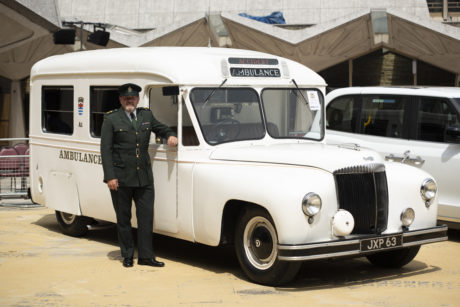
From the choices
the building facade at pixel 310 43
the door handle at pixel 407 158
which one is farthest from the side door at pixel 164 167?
the building facade at pixel 310 43

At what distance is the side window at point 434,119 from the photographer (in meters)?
10.5

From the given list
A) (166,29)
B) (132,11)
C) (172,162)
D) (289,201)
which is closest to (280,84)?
(172,162)

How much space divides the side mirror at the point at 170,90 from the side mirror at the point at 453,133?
3521mm

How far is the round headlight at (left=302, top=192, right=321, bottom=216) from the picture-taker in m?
7.49

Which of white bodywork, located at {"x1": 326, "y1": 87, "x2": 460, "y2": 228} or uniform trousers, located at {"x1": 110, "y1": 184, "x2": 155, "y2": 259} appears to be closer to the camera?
uniform trousers, located at {"x1": 110, "y1": 184, "x2": 155, "y2": 259}

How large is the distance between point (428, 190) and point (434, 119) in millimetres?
→ 2437

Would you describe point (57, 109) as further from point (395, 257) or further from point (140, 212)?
point (395, 257)

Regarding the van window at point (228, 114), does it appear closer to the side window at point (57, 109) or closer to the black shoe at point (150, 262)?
the black shoe at point (150, 262)

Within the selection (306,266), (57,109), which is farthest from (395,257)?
(57,109)

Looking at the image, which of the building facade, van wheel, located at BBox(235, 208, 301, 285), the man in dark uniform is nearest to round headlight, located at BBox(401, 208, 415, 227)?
van wheel, located at BBox(235, 208, 301, 285)

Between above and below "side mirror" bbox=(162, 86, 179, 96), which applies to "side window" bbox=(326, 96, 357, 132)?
below

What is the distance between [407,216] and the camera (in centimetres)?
820

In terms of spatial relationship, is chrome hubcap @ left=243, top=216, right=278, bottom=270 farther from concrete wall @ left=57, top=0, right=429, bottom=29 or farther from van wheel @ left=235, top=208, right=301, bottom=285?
concrete wall @ left=57, top=0, right=429, bottom=29

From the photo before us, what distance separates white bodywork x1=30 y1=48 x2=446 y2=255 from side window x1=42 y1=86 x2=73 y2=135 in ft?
0.41
